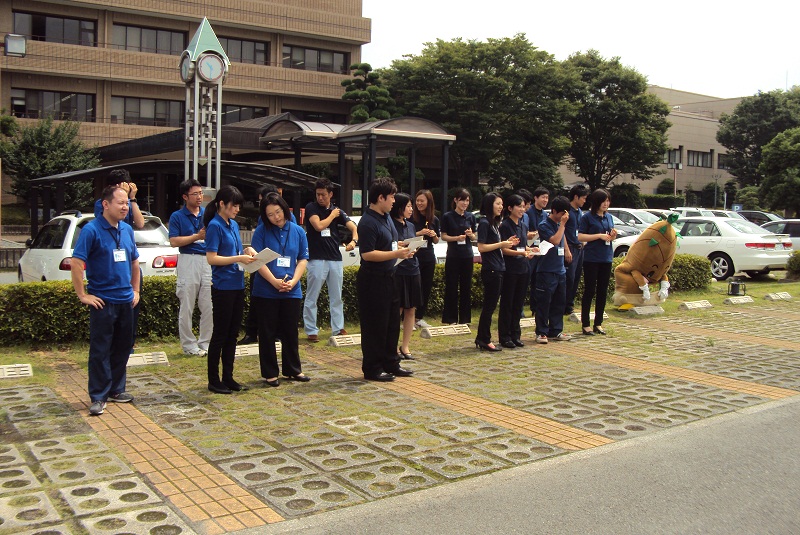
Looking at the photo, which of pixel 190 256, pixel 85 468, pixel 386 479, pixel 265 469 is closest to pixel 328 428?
pixel 265 469

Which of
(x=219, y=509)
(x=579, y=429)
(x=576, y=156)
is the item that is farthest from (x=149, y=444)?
(x=576, y=156)

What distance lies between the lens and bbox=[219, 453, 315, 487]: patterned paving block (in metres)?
5.09

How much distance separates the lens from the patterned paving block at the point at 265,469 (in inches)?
200

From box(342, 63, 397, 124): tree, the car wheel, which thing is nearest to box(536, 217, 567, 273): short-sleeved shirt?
the car wheel

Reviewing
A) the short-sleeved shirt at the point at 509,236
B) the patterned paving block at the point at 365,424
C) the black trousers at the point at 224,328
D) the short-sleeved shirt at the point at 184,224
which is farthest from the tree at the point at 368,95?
the patterned paving block at the point at 365,424

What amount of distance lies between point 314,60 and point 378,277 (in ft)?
134

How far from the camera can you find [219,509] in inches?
181

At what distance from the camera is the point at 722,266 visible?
18.9m

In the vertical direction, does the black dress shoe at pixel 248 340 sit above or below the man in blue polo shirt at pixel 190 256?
below

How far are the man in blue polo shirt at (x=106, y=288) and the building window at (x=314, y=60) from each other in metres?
40.7

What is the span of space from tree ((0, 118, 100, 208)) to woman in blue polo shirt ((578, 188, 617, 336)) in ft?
90.7

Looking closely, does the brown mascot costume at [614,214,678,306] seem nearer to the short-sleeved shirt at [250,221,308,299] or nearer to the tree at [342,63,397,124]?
the short-sleeved shirt at [250,221,308,299]

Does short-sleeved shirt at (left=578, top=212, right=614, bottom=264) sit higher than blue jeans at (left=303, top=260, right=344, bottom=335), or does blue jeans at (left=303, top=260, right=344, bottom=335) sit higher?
short-sleeved shirt at (left=578, top=212, right=614, bottom=264)

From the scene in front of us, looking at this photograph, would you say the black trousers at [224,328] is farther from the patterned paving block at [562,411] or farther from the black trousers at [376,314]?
the patterned paving block at [562,411]
